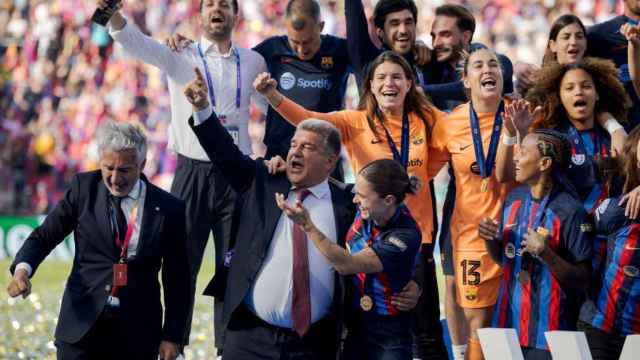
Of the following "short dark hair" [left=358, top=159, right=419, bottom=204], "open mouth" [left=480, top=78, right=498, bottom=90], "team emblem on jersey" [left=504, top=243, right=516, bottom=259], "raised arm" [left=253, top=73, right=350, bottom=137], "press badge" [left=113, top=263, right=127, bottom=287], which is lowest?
"press badge" [left=113, top=263, right=127, bottom=287]

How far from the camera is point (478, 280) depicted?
293 inches

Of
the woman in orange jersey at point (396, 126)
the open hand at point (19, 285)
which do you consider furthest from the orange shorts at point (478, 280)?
the open hand at point (19, 285)

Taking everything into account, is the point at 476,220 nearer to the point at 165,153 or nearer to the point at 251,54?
the point at 251,54

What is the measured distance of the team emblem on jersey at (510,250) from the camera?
21.1ft

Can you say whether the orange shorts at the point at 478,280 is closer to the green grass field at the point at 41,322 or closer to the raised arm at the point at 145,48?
the raised arm at the point at 145,48

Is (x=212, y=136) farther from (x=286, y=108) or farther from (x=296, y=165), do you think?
(x=286, y=108)

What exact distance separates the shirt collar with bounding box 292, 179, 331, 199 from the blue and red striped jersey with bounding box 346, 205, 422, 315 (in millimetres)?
245

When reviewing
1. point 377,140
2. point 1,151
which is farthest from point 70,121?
point 377,140

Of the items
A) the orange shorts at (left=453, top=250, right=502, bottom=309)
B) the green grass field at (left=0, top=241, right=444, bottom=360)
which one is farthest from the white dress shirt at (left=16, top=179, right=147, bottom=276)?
the green grass field at (left=0, top=241, right=444, bottom=360)

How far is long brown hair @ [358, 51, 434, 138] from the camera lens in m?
7.58

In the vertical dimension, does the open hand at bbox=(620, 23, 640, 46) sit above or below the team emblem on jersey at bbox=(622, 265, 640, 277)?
above

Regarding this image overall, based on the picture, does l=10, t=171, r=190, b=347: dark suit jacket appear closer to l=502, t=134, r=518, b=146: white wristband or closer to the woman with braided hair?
the woman with braided hair

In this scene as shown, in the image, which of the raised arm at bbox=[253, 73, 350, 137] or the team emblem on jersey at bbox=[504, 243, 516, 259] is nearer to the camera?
the team emblem on jersey at bbox=[504, 243, 516, 259]

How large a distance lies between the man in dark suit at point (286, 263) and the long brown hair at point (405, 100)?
116 centimetres
